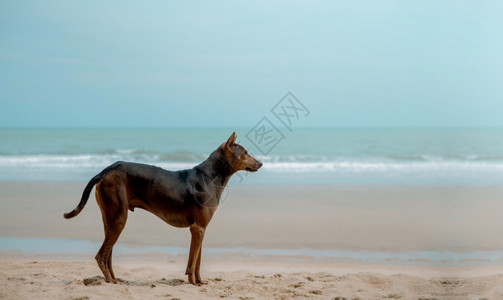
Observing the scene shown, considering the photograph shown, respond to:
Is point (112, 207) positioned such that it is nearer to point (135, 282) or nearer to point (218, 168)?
point (135, 282)

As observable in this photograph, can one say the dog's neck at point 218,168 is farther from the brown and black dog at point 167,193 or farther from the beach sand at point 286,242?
the beach sand at point 286,242

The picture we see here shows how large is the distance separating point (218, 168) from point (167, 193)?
71 centimetres

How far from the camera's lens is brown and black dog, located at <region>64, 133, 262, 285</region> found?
5555 mm

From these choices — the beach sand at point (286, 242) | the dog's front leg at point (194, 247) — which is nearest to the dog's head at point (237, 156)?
the dog's front leg at point (194, 247)

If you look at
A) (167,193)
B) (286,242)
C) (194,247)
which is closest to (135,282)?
(194,247)

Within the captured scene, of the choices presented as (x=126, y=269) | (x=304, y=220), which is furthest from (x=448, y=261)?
(x=126, y=269)

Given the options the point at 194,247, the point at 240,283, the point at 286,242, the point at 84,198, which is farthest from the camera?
the point at 286,242

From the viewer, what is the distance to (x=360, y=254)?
7984 millimetres

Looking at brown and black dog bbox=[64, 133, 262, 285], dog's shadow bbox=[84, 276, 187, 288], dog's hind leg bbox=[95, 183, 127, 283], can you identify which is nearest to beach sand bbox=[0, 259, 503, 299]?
dog's shadow bbox=[84, 276, 187, 288]

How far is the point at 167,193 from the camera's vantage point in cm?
577

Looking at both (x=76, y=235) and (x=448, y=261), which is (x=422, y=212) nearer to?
(x=448, y=261)

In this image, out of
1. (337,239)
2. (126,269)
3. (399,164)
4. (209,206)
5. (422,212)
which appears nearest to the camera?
(209,206)

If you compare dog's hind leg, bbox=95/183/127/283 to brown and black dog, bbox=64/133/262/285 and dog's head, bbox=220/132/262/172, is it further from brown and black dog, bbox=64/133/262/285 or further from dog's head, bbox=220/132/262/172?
dog's head, bbox=220/132/262/172

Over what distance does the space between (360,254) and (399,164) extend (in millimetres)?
17534
